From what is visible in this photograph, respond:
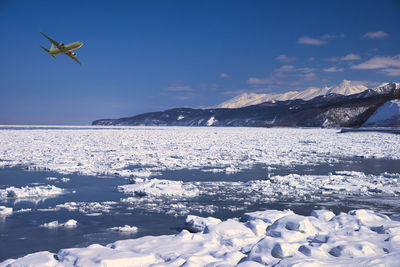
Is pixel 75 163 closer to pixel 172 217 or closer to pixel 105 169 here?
pixel 105 169

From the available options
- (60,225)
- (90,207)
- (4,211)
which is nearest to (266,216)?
(60,225)

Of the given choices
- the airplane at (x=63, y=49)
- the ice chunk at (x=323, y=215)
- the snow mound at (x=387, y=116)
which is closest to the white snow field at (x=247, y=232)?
the ice chunk at (x=323, y=215)

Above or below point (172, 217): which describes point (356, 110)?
above

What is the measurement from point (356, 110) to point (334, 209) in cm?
11658

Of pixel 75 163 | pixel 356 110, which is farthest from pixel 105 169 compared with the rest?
pixel 356 110

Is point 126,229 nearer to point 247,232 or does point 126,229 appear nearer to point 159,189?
point 247,232

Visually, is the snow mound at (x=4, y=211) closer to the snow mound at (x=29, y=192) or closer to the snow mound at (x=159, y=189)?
the snow mound at (x=29, y=192)

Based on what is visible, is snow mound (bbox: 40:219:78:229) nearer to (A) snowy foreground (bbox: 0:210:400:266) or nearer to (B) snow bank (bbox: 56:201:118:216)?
(B) snow bank (bbox: 56:201:118:216)

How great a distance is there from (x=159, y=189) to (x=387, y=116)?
65.9 meters

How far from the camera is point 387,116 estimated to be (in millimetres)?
64500

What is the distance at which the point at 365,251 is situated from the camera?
446cm

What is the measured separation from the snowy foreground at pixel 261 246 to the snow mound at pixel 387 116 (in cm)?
6415

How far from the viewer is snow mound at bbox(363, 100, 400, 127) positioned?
6263cm

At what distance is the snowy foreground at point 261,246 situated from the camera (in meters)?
4.19
